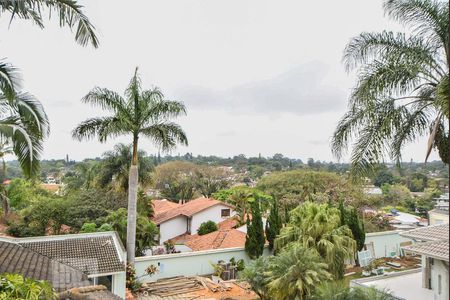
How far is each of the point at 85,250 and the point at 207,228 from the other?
1331cm

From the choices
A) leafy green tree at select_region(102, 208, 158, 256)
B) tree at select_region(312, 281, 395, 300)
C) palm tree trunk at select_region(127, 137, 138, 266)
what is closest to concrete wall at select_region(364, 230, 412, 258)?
tree at select_region(312, 281, 395, 300)

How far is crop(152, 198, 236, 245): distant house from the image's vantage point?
28.5m

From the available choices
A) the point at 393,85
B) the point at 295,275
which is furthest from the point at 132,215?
the point at 393,85

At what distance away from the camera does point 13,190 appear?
36.6 metres

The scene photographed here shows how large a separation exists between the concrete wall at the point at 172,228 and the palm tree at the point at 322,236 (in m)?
13.1

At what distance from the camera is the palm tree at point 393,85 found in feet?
29.2

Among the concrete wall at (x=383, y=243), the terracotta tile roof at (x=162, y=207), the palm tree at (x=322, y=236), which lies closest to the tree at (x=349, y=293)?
the palm tree at (x=322, y=236)

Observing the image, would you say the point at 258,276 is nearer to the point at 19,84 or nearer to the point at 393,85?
the point at 393,85

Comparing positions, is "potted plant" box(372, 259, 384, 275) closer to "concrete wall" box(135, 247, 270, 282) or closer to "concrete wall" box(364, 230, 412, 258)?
"concrete wall" box(364, 230, 412, 258)

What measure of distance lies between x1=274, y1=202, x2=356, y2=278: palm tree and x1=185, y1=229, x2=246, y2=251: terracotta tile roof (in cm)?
416

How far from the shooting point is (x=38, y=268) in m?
11.3

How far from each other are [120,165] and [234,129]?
96.0ft

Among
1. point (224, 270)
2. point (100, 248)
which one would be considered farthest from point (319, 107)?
point (100, 248)

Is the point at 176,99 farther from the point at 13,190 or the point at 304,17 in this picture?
the point at 13,190
